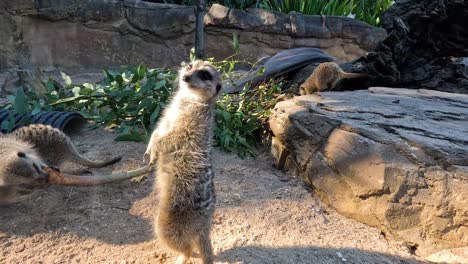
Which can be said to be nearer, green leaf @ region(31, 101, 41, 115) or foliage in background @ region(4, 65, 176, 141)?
green leaf @ region(31, 101, 41, 115)

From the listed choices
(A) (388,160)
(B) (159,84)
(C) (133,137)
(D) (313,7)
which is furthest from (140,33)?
(A) (388,160)

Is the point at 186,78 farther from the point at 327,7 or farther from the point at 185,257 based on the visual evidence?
the point at 327,7

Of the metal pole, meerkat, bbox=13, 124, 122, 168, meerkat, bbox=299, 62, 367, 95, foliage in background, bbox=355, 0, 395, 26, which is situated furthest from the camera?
foliage in background, bbox=355, 0, 395, 26

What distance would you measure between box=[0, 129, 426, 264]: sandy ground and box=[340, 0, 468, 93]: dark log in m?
2.08

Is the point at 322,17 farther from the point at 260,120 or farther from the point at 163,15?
Answer: the point at 260,120

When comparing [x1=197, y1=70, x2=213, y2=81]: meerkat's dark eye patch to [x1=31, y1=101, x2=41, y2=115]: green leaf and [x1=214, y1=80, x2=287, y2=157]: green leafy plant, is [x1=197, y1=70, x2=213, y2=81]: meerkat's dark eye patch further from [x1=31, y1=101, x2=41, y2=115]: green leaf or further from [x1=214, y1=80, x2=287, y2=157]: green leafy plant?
[x1=31, y1=101, x2=41, y2=115]: green leaf

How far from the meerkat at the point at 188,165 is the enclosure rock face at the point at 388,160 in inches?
33.8

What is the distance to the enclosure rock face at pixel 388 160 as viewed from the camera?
7.20ft

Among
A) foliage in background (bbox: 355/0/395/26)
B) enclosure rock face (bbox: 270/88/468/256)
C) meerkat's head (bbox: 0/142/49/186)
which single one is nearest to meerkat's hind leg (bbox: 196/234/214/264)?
meerkat's head (bbox: 0/142/49/186)

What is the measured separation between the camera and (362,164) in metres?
2.44

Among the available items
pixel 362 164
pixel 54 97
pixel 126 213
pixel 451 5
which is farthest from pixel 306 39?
pixel 126 213

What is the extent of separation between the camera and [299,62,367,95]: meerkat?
4.11 metres

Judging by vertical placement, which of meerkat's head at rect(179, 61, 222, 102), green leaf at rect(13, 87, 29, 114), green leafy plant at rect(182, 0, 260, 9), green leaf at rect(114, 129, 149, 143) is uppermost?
green leafy plant at rect(182, 0, 260, 9)

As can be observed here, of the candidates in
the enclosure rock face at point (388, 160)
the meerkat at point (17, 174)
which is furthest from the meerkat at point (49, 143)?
the enclosure rock face at point (388, 160)
